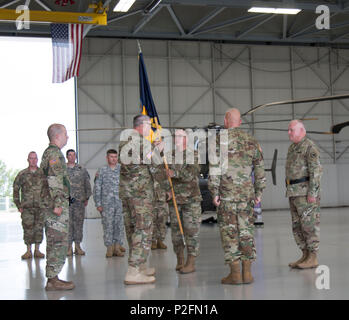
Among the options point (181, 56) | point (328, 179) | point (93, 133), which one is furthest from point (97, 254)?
point (328, 179)

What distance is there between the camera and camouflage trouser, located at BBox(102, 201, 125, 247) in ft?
22.6

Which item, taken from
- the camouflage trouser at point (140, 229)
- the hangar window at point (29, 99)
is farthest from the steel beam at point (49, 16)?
the camouflage trouser at point (140, 229)

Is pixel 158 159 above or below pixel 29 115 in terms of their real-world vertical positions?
below

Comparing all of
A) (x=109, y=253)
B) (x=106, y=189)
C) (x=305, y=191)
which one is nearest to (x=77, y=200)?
(x=106, y=189)

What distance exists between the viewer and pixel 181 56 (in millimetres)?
17953

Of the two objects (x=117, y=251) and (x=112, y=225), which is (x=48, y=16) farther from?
(x=117, y=251)

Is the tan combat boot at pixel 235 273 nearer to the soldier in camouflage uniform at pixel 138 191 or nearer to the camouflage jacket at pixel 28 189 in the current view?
the soldier in camouflage uniform at pixel 138 191

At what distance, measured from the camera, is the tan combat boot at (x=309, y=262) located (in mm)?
5392

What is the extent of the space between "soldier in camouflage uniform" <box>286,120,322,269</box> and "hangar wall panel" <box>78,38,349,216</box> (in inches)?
425

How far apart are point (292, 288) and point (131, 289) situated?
1.52m

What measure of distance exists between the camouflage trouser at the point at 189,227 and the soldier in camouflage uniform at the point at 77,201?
2.30 metres

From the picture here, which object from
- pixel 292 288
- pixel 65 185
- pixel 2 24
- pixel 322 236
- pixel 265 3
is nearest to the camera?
pixel 292 288

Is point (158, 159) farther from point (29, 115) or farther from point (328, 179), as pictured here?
point (328, 179)

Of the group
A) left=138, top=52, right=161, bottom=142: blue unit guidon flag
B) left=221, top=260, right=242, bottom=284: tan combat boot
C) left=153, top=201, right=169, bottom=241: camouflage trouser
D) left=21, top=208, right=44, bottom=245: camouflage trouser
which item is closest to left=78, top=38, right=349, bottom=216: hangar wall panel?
left=153, top=201, right=169, bottom=241: camouflage trouser
